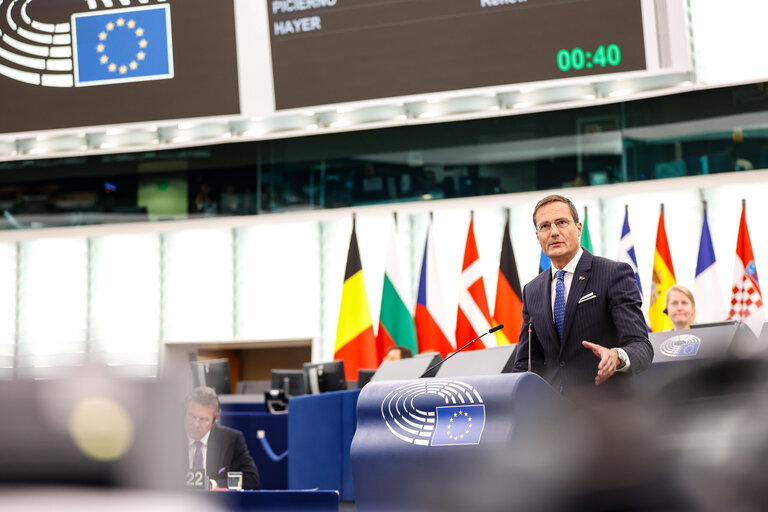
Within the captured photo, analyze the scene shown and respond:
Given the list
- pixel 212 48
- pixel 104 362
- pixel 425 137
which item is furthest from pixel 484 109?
pixel 104 362

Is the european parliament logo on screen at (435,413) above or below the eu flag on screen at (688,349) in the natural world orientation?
below

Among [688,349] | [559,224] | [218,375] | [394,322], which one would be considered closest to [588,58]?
[394,322]

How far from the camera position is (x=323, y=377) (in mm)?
6344

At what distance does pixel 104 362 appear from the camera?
0.63 m

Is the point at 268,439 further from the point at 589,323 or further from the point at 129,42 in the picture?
the point at 589,323

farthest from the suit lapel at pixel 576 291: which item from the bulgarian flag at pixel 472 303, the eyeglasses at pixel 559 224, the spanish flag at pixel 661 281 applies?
the bulgarian flag at pixel 472 303

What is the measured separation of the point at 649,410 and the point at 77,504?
83cm

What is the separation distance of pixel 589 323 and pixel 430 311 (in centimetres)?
695

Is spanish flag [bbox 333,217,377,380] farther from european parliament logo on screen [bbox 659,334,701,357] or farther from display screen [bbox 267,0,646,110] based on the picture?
european parliament logo on screen [bbox 659,334,701,357]

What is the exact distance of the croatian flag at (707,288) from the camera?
846cm

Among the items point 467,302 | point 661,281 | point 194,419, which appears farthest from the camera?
point 467,302

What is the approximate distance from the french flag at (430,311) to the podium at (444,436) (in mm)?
7017

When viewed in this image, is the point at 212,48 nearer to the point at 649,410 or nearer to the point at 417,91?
the point at 417,91

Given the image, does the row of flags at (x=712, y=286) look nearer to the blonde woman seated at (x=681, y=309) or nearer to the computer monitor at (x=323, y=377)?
the blonde woman seated at (x=681, y=309)
